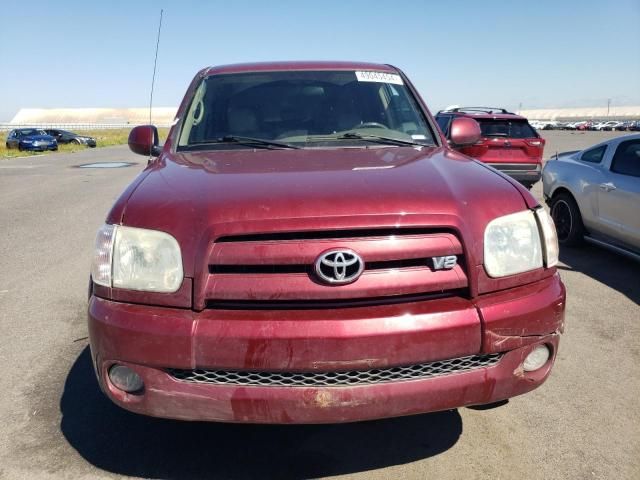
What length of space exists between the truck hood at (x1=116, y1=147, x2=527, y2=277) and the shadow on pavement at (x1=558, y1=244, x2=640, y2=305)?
11.0 ft

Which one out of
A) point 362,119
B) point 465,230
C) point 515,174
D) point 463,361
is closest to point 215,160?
point 362,119

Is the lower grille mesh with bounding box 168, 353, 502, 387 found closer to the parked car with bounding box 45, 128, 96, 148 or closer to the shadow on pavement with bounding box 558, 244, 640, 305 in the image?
the shadow on pavement with bounding box 558, 244, 640, 305

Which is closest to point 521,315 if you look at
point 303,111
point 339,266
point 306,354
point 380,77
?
point 339,266

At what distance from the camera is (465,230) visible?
211cm

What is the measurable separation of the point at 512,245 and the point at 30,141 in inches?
1293

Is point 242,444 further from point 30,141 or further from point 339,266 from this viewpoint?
point 30,141

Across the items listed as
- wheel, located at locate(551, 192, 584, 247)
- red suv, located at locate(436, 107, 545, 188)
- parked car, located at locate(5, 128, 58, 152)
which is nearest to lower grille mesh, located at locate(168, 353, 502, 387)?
wheel, located at locate(551, 192, 584, 247)

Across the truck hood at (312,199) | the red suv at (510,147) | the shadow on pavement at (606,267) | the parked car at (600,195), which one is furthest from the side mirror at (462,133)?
the red suv at (510,147)

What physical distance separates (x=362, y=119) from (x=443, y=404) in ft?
6.63

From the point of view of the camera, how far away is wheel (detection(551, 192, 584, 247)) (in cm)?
661

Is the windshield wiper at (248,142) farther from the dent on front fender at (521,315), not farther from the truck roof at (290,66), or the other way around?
the dent on front fender at (521,315)

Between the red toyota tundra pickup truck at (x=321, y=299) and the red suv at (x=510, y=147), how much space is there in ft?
29.3

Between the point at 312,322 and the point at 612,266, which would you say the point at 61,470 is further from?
the point at 612,266

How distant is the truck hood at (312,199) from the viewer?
204cm
